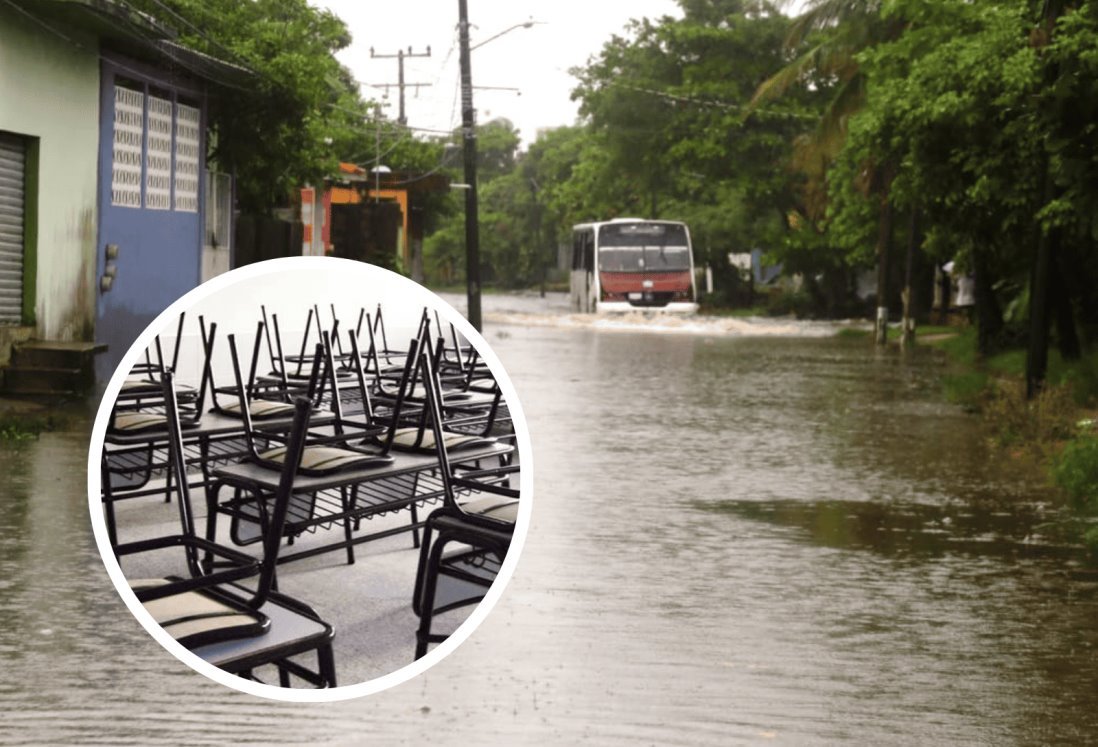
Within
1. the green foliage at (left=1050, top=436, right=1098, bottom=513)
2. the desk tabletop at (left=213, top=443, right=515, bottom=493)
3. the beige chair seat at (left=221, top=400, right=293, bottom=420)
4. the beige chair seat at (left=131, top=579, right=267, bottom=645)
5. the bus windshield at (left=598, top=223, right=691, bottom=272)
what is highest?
the bus windshield at (left=598, top=223, right=691, bottom=272)

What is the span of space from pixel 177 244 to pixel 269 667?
3070mm

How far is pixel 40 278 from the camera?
15.8 meters

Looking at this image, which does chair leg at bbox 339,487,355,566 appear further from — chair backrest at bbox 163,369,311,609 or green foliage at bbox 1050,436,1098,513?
green foliage at bbox 1050,436,1098,513

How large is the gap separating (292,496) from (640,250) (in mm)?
39017

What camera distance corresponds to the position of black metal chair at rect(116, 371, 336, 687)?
1764mm

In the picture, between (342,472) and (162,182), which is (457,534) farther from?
(162,182)

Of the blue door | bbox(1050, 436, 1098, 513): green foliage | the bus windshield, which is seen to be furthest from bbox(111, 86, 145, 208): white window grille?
the bus windshield

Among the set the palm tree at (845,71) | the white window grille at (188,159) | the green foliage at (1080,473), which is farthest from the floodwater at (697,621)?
the palm tree at (845,71)

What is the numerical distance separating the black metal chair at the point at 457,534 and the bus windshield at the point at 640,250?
126ft

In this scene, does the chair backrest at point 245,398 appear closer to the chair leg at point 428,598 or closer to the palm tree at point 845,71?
the chair leg at point 428,598

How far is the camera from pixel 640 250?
40.6m

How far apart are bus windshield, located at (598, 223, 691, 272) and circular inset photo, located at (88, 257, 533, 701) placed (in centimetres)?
3853

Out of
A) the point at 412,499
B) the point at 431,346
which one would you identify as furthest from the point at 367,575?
the point at 431,346

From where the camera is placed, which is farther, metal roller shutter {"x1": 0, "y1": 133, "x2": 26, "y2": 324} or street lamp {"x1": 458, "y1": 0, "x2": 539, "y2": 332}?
street lamp {"x1": 458, "y1": 0, "x2": 539, "y2": 332}
